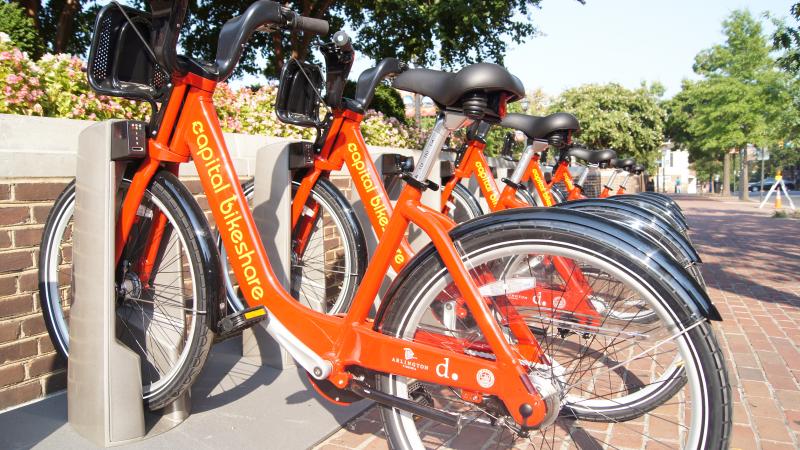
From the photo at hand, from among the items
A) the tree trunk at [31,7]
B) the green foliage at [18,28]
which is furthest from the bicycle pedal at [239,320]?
the tree trunk at [31,7]

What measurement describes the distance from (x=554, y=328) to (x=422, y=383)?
494mm

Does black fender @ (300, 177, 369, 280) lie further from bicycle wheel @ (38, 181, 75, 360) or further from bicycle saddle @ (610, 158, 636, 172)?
bicycle saddle @ (610, 158, 636, 172)

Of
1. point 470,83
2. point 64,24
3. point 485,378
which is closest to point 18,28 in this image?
point 64,24

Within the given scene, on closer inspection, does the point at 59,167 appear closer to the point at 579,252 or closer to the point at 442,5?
the point at 579,252

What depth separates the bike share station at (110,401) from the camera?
7.83ft

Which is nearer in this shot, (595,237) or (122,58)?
(595,237)

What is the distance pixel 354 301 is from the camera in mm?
2264

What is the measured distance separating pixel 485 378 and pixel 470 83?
3.21ft

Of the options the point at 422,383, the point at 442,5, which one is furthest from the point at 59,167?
the point at 442,5

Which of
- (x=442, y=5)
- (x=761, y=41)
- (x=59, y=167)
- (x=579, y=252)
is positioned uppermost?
(x=761, y=41)

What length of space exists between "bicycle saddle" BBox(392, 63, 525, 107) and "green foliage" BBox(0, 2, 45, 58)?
19.9ft

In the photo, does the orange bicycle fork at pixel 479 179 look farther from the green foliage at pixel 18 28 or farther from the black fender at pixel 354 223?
the green foliage at pixel 18 28

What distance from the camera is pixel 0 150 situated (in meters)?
2.69

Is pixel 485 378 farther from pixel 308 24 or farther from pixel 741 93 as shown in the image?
pixel 741 93
